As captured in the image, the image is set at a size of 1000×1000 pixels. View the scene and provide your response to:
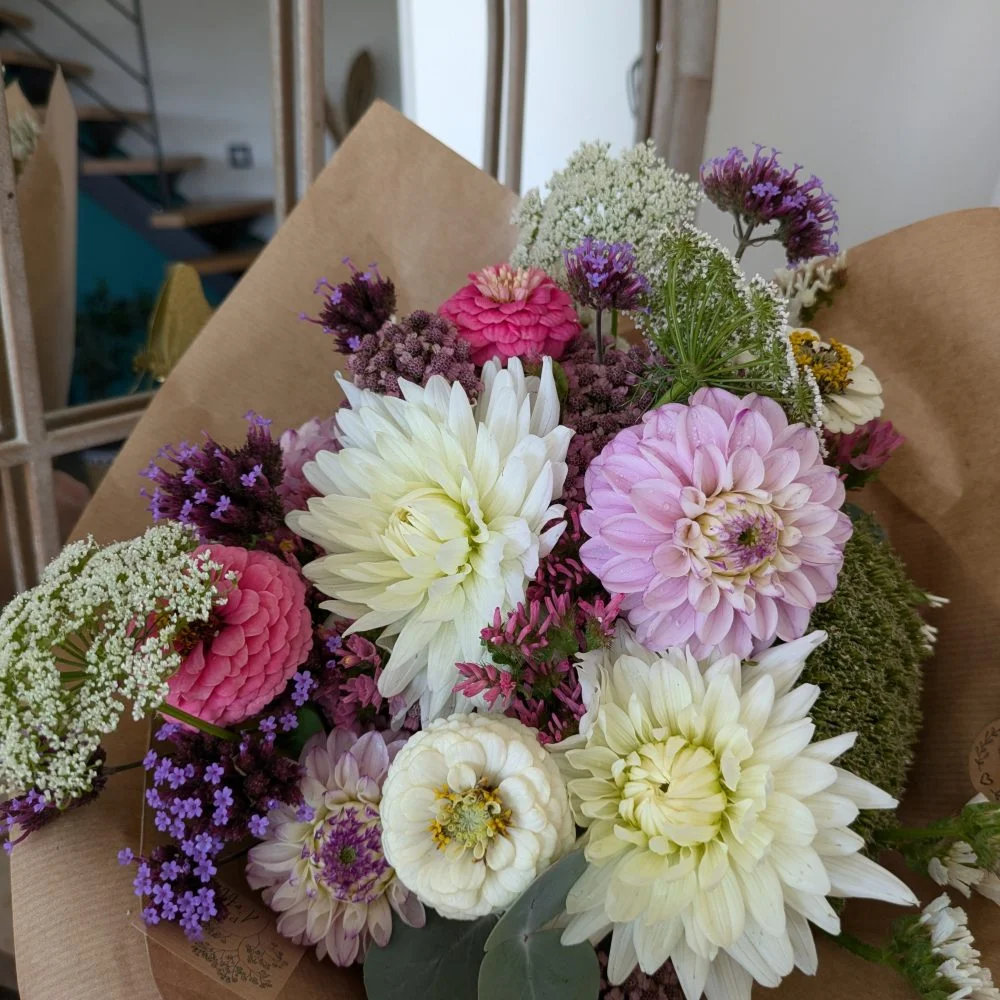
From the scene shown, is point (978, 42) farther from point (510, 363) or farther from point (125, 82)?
point (125, 82)

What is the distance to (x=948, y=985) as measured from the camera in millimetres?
436

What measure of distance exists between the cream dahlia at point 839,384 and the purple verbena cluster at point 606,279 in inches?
5.3

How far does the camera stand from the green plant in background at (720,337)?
47 cm

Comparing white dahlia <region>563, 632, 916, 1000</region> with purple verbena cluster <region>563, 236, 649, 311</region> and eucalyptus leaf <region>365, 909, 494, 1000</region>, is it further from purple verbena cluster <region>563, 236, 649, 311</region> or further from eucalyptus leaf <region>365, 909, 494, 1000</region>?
purple verbena cluster <region>563, 236, 649, 311</region>

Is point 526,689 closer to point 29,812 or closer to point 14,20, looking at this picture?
point 29,812

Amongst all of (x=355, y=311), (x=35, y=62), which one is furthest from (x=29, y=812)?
(x=35, y=62)

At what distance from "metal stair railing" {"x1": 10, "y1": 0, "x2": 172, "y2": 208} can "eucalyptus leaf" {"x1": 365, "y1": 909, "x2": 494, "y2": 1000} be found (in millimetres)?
1288

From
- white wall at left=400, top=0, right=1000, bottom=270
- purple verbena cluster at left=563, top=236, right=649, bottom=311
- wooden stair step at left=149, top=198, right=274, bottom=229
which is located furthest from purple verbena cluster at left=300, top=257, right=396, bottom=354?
wooden stair step at left=149, top=198, right=274, bottom=229

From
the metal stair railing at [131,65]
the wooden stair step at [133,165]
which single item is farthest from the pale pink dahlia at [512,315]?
the metal stair railing at [131,65]

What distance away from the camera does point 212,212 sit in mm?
2070

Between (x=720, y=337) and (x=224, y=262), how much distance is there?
63.2 inches

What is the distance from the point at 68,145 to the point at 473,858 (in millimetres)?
835

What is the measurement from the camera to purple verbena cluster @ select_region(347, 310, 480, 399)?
49 centimetres

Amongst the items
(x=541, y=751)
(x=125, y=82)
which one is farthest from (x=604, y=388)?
(x=125, y=82)
